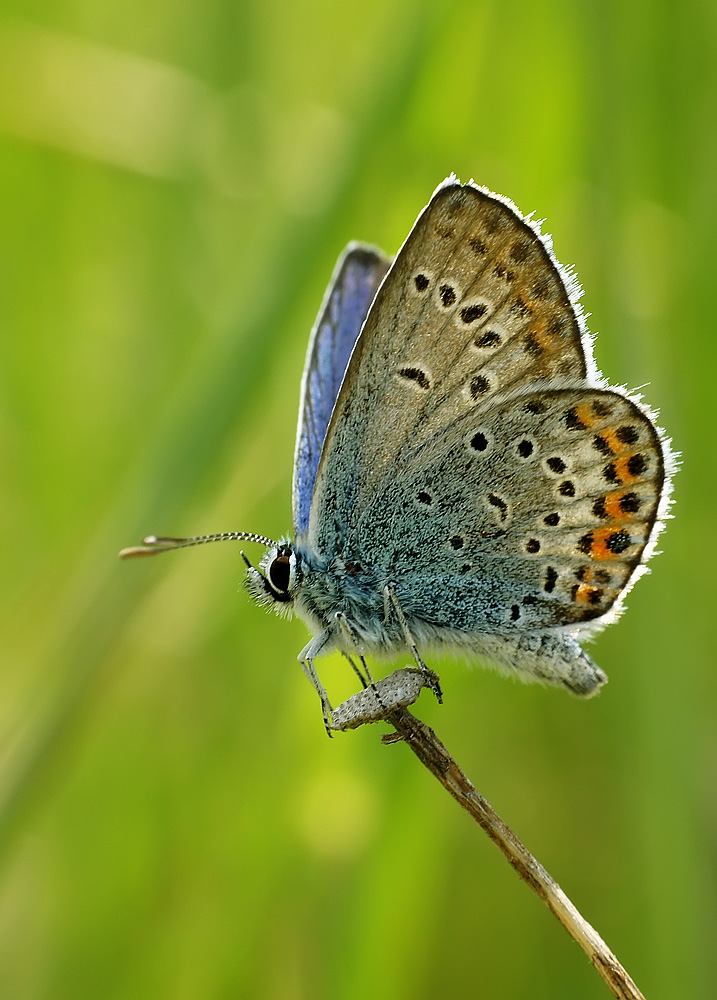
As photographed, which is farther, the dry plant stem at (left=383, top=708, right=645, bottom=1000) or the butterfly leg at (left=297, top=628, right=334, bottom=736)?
the butterfly leg at (left=297, top=628, right=334, bottom=736)

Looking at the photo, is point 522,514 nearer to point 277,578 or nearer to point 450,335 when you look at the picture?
point 450,335

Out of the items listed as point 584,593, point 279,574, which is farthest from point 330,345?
point 584,593

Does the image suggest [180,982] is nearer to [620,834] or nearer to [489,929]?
[489,929]

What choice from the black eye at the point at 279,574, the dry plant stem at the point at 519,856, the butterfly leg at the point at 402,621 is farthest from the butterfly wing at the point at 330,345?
the dry plant stem at the point at 519,856

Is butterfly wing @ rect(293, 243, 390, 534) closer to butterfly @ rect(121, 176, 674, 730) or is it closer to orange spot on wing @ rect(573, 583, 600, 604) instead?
butterfly @ rect(121, 176, 674, 730)

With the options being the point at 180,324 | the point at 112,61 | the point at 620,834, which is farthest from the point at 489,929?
the point at 112,61

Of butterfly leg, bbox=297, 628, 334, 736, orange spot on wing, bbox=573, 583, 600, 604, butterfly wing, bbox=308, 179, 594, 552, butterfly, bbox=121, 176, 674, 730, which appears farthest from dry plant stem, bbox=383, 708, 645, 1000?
butterfly wing, bbox=308, 179, 594, 552
